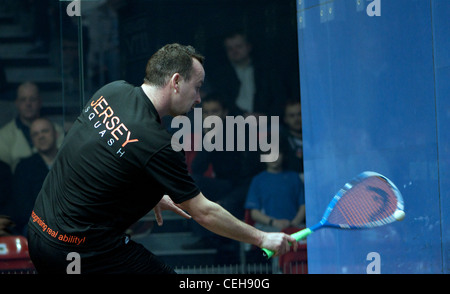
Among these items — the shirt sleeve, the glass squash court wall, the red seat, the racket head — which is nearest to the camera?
the shirt sleeve

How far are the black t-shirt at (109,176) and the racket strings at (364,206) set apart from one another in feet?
2.82

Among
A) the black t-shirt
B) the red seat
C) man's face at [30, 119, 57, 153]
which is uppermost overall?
man's face at [30, 119, 57, 153]

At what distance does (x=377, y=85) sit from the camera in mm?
4219

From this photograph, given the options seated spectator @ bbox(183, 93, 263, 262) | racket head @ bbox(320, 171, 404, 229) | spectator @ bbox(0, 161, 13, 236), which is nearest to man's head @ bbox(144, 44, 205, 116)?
racket head @ bbox(320, 171, 404, 229)

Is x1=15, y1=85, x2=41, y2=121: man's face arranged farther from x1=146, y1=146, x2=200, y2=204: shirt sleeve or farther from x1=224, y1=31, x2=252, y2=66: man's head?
x1=146, y1=146, x2=200, y2=204: shirt sleeve

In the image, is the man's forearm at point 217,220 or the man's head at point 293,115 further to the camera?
the man's head at point 293,115

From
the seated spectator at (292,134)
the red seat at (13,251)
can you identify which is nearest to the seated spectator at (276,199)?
the seated spectator at (292,134)

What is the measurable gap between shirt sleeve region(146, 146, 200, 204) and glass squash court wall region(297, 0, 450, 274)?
1916mm

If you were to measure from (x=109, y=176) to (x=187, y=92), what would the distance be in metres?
0.43

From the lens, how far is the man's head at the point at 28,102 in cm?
476

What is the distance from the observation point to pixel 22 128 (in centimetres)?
477

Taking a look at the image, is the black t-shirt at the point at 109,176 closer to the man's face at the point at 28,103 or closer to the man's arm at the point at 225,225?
the man's arm at the point at 225,225

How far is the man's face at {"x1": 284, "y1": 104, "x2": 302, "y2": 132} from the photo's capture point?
4.89m
